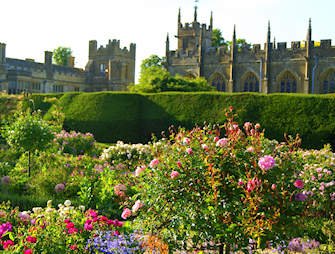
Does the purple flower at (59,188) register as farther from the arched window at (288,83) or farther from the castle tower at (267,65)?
the arched window at (288,83)

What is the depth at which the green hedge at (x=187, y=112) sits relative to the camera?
1769 centimetres

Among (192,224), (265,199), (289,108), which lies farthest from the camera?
(289,108)

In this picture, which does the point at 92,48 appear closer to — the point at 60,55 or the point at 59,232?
the point at 60,55

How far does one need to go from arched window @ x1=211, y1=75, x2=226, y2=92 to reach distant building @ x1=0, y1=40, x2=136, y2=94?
38.8ft

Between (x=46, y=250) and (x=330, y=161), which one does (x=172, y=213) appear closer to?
(x=46, y=250)

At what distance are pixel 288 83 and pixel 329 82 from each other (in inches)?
118

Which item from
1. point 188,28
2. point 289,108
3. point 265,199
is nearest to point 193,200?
point 265,199

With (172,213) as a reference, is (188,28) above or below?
above

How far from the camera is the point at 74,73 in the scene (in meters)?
49.2

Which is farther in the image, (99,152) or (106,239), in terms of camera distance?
(99,152)

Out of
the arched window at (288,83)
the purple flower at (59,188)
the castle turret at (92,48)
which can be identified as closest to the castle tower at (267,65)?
the arched window at (288,83)

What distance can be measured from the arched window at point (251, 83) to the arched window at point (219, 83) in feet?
5.47

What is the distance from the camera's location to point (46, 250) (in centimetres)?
452

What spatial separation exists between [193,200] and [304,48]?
112 ft
